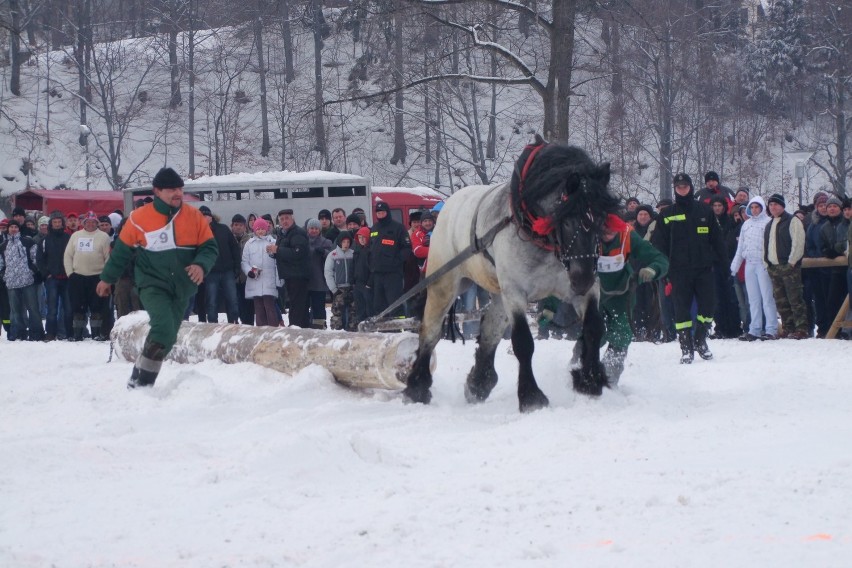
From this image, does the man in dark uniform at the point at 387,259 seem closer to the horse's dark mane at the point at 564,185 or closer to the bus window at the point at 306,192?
the horse's dark mane at the point at 564,185

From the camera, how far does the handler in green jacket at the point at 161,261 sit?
8.76 metres

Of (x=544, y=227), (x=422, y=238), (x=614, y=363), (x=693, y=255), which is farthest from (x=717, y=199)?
(x=544, y=227)

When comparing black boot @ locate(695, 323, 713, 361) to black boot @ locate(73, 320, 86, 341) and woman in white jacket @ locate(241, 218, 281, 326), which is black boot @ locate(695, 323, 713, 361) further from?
black boot @ locate(73, 320, 86, 341)

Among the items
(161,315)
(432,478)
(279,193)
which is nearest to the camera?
(432,478)

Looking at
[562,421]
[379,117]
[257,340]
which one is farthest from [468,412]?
[379,117]

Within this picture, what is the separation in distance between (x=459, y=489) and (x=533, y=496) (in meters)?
0.38

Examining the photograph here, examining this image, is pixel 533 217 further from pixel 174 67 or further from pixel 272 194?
pixel 174 67

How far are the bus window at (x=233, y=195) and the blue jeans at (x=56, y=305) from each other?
13035 mm

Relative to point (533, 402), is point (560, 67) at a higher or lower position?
higher

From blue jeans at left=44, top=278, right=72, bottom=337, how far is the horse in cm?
1022

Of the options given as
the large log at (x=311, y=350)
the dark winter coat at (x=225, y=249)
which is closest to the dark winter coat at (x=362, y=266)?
the dark winter coat at (x=225, y=249)

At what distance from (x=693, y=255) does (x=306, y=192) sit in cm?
2072

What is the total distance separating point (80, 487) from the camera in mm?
5164

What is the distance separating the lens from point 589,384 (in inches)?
293
